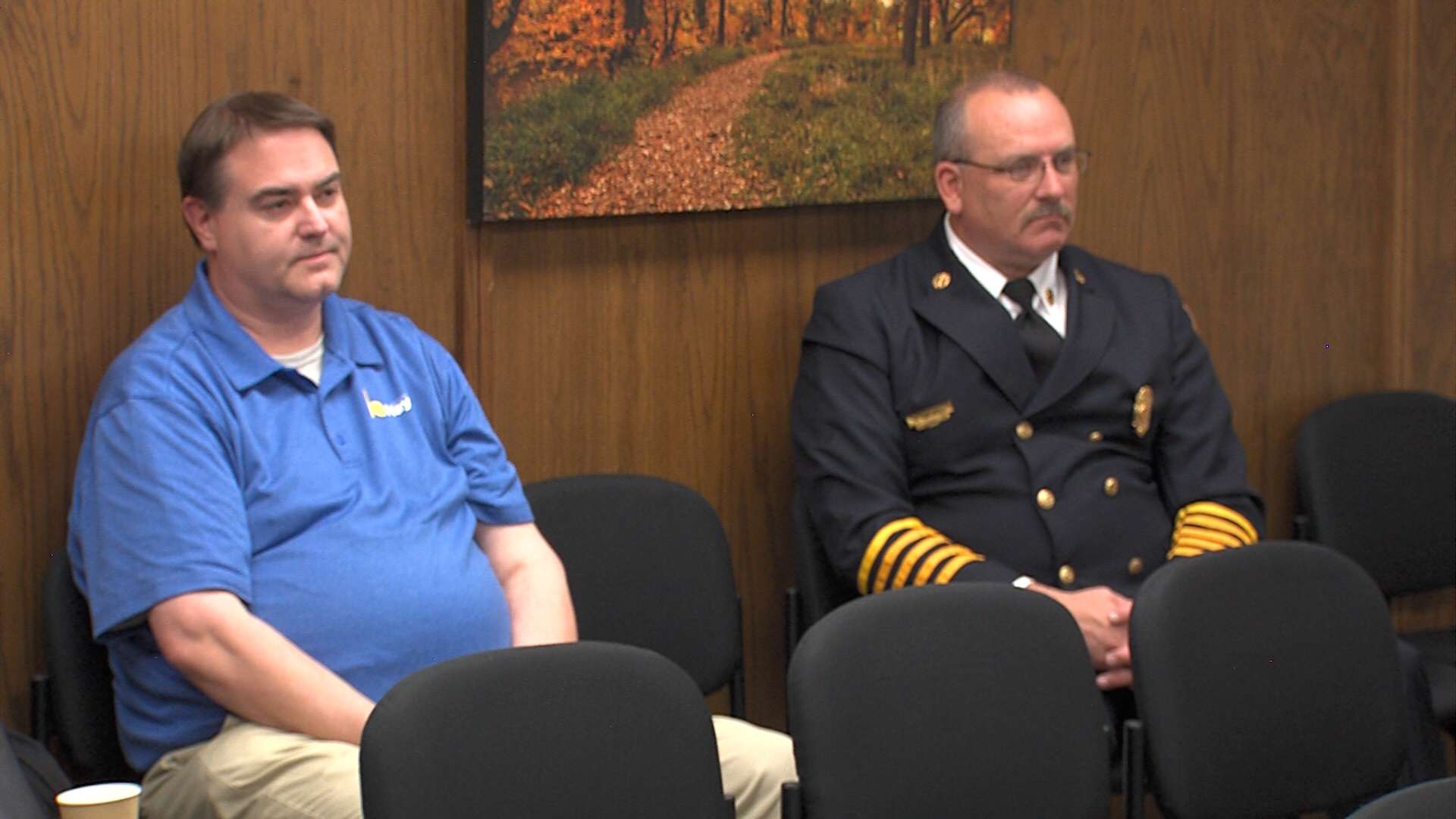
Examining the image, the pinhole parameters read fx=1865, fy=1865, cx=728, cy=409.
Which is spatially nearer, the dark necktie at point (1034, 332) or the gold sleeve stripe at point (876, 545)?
the gold sleeve stripe at point (876, 545)

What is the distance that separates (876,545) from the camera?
10.8 ft

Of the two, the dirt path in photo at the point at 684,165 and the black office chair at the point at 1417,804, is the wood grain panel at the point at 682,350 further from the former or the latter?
the black office chair at the point at 1417,804

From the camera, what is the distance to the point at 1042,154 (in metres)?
3.49

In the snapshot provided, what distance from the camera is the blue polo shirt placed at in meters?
2.62

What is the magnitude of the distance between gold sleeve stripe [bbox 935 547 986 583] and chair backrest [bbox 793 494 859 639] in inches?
9.8

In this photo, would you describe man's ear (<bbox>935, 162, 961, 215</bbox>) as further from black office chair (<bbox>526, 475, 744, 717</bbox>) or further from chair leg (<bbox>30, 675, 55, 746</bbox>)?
chair leg (<bbox>30, 675, 55, 746</bbox>)

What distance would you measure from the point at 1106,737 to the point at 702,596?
0.83m

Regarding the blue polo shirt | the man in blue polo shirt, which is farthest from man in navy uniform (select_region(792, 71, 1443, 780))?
the blue polo shirt

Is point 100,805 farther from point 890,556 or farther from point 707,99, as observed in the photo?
point 707,99

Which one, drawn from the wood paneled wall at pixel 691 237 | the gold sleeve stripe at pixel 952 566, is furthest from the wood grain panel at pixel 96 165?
the gold sleeve stripe at pixel 952 566

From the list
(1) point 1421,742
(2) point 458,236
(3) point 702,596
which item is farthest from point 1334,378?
(2) point 458,236

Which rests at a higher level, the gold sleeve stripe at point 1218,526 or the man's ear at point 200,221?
the man's ear at point 200,221

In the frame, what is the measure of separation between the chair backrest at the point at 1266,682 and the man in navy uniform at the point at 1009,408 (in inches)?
19.7

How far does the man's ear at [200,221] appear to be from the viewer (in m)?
2.84
